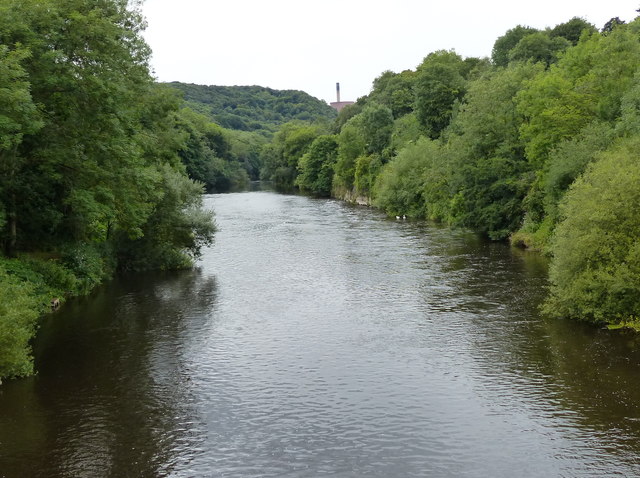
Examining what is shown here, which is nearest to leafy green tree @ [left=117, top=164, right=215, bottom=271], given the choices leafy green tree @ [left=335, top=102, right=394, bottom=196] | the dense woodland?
the dense woodland

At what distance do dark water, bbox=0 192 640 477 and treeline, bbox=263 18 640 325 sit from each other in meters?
2.95

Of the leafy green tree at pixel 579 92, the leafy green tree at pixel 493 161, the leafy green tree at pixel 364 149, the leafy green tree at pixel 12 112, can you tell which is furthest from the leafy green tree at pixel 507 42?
the leafy green tree at pixel 12 112

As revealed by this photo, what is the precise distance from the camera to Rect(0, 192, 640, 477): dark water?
15906 mm

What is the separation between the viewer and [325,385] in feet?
68.0

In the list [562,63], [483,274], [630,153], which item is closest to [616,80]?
[562,63]

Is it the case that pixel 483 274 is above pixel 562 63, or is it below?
below

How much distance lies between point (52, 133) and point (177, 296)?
9930mm

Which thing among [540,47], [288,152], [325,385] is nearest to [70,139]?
[325,385]

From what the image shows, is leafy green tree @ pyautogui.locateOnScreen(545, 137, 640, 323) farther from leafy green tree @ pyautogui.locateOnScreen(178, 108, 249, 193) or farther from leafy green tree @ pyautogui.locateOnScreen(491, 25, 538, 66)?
leafy green tree @ pyautogui.locateOnScreen(178, 108, 249, 193)

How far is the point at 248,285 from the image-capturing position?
1394 inches

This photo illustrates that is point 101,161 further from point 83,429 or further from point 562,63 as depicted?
point 562,63

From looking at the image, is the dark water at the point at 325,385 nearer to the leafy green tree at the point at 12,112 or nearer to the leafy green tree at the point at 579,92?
the leafy green tree at the point at 12,112

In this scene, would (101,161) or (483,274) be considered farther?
(483,274)

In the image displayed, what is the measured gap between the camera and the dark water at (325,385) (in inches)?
626
